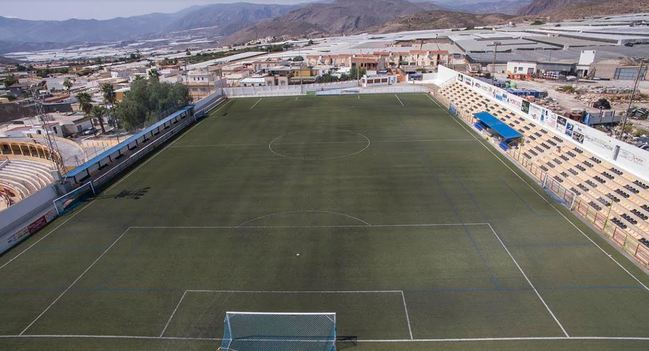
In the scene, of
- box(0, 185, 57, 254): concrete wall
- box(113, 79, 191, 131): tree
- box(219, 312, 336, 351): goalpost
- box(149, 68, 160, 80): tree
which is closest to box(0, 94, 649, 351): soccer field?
box(219, 312, 336, 351): goalpost

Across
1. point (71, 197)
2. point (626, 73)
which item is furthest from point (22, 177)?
point (626, 73)

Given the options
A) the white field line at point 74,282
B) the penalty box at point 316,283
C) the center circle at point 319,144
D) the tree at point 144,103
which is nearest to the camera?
the penalty box at point 316,283

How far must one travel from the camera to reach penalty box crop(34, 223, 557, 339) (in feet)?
51.7

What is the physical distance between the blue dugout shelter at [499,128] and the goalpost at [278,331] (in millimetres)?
28980

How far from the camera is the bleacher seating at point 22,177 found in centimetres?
3416

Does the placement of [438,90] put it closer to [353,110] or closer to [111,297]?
[353,110]

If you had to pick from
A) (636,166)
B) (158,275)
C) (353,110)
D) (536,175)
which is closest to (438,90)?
(353,110)

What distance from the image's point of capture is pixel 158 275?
19.0m

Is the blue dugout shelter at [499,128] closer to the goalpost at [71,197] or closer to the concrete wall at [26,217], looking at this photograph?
the goalpost at [71,197]

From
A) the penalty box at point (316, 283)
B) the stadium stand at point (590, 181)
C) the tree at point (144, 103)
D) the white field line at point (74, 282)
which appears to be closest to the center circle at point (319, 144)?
the penalty box at point (316, 283)

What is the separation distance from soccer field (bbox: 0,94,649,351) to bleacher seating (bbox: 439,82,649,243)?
206 cm

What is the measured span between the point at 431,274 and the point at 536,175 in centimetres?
1744

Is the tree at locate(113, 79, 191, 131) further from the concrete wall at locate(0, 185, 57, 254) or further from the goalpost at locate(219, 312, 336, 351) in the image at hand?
the goalpost at locate(219, 312, 336, 351)

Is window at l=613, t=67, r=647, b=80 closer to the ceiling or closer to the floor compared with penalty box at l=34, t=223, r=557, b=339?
closer to the ceiling
